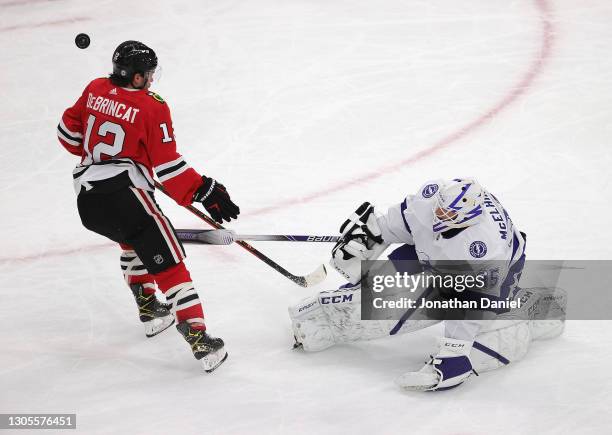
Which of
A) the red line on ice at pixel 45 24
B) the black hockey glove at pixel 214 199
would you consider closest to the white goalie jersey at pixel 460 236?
the black hockey glove at pixel 214 199

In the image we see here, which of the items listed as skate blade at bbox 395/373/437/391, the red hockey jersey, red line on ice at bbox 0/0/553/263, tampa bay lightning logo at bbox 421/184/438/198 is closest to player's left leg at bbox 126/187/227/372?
the red hockey jersey

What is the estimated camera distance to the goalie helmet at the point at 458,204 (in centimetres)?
271

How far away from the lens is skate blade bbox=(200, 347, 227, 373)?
2.94m

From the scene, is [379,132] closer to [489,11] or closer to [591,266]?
[591,266]

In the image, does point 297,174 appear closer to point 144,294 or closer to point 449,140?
point 449,140

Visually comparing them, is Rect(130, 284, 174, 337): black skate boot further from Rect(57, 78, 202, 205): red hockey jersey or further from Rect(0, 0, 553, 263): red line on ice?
Rect(0, 0, 553, 263): red line on ice

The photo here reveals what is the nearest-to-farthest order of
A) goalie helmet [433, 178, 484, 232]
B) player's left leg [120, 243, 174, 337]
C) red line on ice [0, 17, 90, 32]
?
goalie helmet [433, 178, 484, 232] < player's left leg [120, 243, 174, 337] < red line on ice [0, 17, 90, 32]

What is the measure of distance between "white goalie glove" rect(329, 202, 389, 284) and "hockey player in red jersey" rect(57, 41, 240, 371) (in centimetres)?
43

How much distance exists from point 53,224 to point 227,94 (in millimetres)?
1683

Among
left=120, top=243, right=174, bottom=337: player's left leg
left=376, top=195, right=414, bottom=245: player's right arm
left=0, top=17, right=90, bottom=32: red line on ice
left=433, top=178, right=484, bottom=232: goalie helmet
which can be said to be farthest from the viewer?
left=0, top=17, right=90, bottom=32: red line on ice

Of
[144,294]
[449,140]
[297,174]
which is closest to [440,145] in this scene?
[449,140]

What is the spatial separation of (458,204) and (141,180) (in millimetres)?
1148

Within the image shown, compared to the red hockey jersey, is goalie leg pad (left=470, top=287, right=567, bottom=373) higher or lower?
lower

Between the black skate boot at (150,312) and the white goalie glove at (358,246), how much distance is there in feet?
2.49
